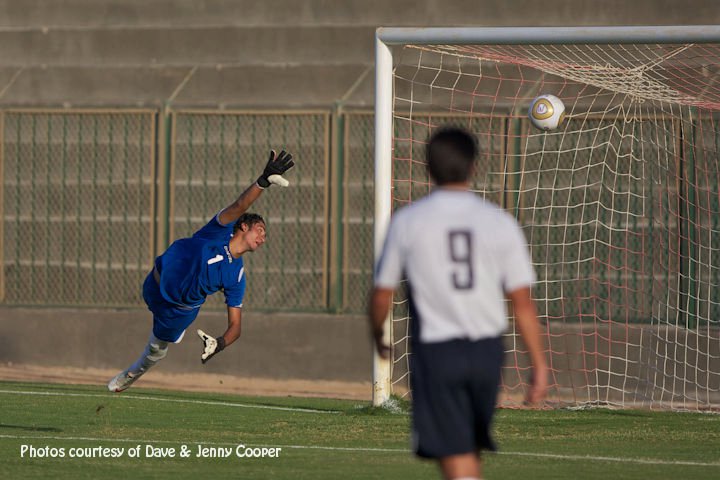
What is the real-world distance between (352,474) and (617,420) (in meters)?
3.96

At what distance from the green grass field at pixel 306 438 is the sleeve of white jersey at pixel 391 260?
2910mm

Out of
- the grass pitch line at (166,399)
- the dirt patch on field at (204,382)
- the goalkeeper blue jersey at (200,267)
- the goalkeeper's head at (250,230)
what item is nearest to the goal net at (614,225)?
the dirt patch on field at (204,382)

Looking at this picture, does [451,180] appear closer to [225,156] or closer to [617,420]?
[617,420]

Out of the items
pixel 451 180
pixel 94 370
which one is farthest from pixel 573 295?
pixel 451 180

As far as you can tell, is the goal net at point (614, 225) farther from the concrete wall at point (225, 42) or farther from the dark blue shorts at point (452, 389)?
the dark blue shorts at point (452, 389)

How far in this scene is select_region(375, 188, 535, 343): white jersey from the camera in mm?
5477

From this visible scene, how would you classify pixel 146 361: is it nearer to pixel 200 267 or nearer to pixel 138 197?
pixel 200 267

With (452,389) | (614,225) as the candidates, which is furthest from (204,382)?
(452,389)

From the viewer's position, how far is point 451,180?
558 centimetres

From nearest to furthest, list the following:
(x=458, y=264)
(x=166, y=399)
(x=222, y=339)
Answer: (x=458, y=264) < (x=222, y=339) < (x=166, y=399)

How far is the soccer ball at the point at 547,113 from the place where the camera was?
11914 millimetres

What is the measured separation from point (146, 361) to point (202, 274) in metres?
1.05

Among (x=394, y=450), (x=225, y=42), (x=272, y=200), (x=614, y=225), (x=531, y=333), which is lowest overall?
(x=394, y=450)

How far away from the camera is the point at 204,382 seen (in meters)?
16.2
